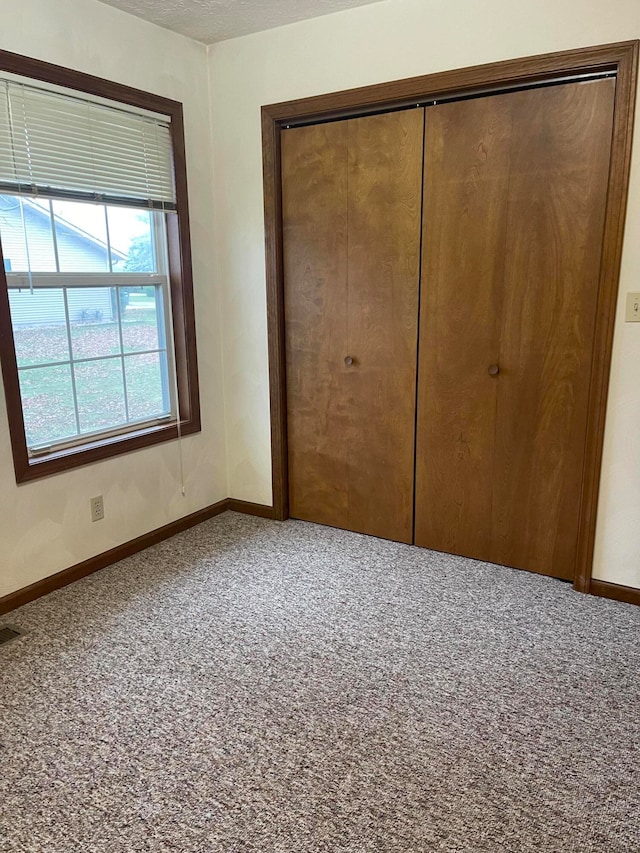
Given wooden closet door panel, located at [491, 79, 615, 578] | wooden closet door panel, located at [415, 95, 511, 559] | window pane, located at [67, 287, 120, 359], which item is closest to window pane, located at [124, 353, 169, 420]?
window pane, located at [67, 287, 120, 359]

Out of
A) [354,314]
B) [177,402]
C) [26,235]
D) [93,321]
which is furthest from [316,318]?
[26,235]

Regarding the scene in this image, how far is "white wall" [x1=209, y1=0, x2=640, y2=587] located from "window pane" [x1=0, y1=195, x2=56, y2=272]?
101 cm

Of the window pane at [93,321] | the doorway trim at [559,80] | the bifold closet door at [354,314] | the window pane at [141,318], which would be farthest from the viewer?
the window pane at [141,318]

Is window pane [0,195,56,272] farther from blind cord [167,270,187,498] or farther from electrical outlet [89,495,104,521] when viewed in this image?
electrical outlet [89,495,104,521]

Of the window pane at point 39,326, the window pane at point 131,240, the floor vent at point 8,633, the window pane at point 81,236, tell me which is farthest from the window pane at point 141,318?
the floor vent at point 8,633

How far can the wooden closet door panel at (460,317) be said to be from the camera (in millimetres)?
2674

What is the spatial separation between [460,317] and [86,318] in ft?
5.50

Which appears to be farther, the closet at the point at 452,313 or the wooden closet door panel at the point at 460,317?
the wooden closet door panel at the point at 460,317

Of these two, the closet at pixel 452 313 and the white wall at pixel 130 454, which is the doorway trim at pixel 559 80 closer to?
the closet at pixel 452 313

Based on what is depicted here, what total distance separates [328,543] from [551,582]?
108 cm

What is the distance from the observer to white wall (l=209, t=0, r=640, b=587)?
2.42 metres

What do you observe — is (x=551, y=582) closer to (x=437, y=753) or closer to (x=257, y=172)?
(x=437, y=753)

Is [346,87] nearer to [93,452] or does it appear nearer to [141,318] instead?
[141,318]

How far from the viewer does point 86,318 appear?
111 inches
